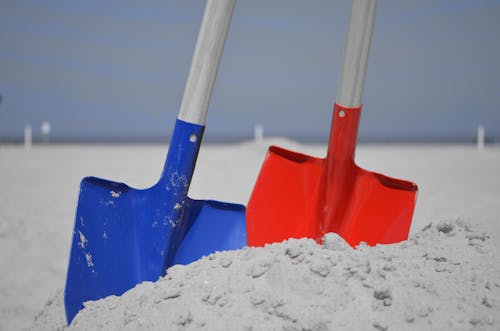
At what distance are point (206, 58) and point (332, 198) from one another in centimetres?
76

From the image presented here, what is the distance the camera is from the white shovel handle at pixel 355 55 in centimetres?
208

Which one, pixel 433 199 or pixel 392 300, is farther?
pixel 433 199

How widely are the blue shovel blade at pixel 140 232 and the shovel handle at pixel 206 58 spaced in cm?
7

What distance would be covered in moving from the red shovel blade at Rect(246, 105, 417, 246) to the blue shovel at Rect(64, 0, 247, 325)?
16 cm

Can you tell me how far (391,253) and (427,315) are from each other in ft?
1.03

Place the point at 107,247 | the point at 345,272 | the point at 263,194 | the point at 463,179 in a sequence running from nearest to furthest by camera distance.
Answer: the point at 345,272
the point at 107,247
the point at 263,194
the point at 463,179

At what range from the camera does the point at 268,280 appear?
1405 millimetres

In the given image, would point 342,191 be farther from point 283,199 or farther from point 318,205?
point 283,199

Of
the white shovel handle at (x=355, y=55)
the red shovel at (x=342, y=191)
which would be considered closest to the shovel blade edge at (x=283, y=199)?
the red shovel at (x=342, y=191)

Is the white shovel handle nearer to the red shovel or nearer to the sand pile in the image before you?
the red shovel

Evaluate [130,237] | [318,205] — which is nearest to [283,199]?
[318,205]

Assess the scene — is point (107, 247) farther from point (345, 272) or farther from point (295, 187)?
point (345, 272)

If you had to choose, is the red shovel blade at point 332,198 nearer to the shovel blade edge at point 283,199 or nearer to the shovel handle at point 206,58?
the shovel blade edge at point 283,199

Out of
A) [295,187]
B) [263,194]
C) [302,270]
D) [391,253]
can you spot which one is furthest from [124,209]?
[391,253]
